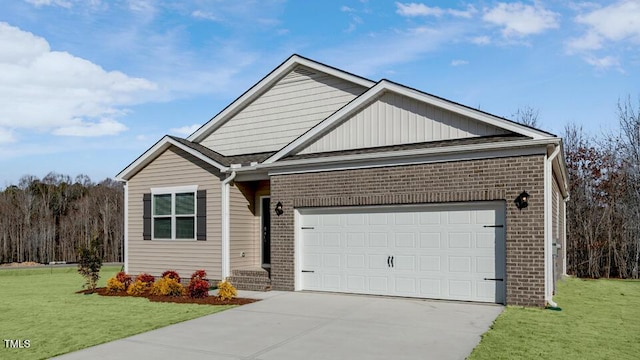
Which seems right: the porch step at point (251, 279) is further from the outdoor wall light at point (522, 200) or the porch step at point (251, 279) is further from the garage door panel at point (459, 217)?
the outdoor wall light at point (522, 200)

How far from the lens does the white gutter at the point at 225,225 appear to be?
1408 centimetres

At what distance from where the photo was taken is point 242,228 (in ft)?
48.3

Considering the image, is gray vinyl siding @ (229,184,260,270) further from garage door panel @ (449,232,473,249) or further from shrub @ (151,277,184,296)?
garage door panel @ (449,232,473,249)

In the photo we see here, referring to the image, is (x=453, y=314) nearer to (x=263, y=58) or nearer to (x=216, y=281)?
(x=216, y=281)

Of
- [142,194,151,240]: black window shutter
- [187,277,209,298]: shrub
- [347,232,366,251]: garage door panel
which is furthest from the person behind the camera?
[142,194,151,240]: black window shutter

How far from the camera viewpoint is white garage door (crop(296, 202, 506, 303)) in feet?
33.6

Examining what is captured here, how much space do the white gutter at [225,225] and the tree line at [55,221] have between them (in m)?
24.5

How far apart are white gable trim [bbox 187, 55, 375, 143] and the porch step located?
5558mm

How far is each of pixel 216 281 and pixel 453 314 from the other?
760cm

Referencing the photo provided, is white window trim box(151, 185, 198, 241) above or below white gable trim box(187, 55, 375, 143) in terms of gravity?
below

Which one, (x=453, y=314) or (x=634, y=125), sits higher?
(x=634, y=125)

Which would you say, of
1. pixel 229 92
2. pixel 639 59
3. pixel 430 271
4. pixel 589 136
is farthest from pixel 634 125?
pixel 229 92

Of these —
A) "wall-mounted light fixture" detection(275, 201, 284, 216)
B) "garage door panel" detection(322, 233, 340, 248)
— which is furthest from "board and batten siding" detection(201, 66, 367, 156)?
"garage door panel" detection(322, 233, 340, 248)

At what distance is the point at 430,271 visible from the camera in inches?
424
